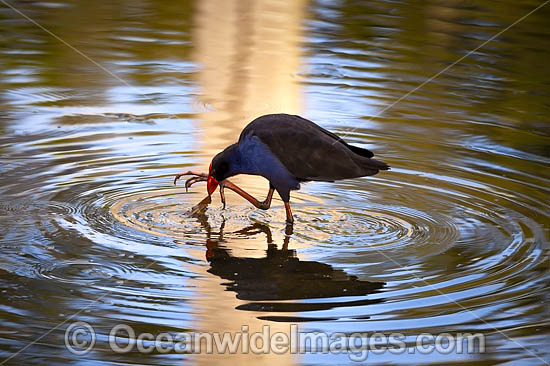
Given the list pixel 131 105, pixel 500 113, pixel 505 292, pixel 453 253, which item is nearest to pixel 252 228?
pixel 453 253

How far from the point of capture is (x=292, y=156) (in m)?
6.96

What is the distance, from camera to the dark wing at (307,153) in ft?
22.9

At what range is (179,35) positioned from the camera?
13.7 m

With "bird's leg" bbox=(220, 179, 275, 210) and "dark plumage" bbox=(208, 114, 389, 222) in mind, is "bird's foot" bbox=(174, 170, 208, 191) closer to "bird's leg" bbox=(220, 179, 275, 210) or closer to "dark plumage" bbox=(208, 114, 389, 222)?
"bird's leg" bbox=(220, 179, 275, 210)

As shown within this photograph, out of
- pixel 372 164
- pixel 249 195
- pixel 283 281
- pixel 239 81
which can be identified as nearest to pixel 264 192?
pixel 249 195

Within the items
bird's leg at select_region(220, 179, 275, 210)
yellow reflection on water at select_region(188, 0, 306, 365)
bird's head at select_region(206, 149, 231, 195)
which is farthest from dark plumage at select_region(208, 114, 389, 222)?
yellow reflection on water at select_region(188, 0, 306, 365)

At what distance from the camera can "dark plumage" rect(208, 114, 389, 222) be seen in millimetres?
6969

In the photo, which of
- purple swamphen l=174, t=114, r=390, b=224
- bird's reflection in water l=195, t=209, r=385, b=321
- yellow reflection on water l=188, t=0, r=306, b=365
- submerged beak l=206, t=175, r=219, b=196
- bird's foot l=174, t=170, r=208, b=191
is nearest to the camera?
yellow reflection on water l=188, t=0, r=306, b=365

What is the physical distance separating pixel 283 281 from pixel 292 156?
4.04 ft

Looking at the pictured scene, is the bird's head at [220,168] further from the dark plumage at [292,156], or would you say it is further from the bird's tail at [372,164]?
the bird's tail at [372,164]

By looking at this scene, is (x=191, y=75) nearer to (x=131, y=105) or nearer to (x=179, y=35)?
(x=131, y=105)

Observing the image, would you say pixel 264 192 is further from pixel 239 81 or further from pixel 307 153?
pixel 239 81

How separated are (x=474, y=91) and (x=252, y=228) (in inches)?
191

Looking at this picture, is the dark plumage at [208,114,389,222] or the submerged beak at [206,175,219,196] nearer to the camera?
the dark plumage at [208,114,389,222]
